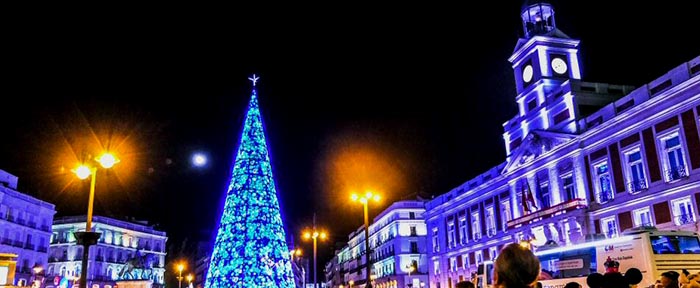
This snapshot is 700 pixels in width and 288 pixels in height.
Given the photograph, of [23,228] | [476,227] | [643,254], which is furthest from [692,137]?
[23,228]

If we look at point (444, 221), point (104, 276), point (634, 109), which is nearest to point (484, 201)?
point (444, 221)

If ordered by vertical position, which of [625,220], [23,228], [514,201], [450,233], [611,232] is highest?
[23,228]

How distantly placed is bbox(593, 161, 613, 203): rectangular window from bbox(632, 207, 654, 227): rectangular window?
6.39 ft

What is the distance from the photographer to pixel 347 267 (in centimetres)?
10444

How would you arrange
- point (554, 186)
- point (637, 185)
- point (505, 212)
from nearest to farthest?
point (637, 185) < point (554, 186) < point (505, 212)

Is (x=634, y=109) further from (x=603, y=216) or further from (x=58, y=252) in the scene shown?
(x=58, y=252)

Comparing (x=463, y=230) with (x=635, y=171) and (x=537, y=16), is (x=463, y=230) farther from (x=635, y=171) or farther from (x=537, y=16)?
(x=635, y=171)

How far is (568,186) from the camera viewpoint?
34531mm

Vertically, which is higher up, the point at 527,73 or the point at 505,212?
the point at 527,73

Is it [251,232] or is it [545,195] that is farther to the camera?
[545,195]

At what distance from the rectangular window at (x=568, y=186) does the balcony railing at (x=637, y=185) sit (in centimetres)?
480

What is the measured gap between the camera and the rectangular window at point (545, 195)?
36.5 m

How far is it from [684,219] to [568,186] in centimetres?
885

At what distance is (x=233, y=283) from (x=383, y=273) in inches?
2090
